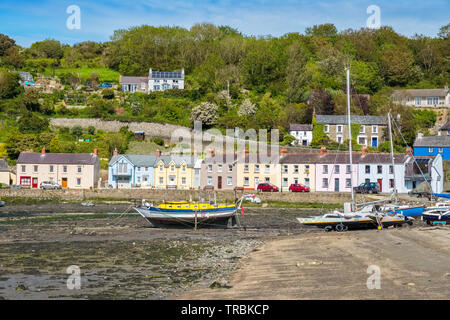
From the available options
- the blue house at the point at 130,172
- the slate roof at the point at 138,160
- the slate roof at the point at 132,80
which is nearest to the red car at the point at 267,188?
the blue house at the point at 130,172

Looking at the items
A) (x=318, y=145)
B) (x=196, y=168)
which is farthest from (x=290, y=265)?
(x=318, y=145)

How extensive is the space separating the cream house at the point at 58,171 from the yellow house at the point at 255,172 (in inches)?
618

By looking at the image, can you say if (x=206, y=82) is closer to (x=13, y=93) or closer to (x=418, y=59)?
(x=13, y=93)

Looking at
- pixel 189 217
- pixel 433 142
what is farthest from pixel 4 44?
Answer: pixel 189 217

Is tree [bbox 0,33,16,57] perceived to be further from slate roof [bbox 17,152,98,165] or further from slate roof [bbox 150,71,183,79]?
slate roof [bbox 17,152,98,165]

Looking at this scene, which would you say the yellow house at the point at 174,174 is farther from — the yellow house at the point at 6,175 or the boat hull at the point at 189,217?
the boat hull at the point at 189,217

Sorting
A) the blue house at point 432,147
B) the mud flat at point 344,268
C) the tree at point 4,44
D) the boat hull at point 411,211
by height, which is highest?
the tree at point 4,44

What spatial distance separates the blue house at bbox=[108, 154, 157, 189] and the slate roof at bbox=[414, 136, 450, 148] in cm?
3061

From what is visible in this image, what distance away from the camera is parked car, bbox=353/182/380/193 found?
5506 cm

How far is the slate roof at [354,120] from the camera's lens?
75250 mm

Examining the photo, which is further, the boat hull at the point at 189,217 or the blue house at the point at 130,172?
the blue house at the point at 130,172

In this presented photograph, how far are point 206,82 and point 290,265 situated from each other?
72080 mm

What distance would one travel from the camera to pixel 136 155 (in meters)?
65.4

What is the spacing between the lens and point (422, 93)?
8938cm
